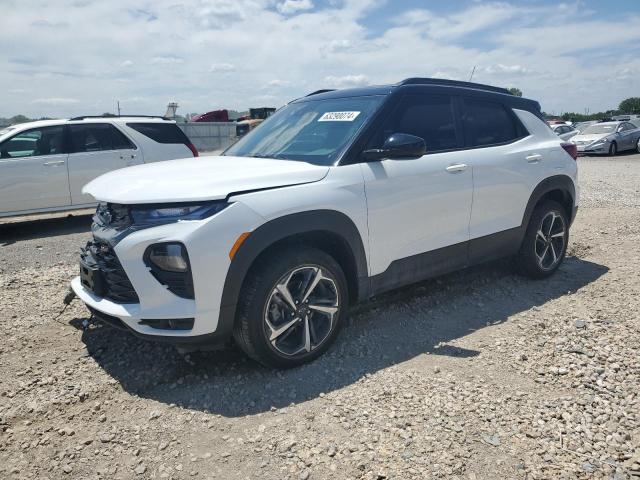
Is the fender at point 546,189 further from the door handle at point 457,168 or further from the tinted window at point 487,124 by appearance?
the door handle at point 457,168

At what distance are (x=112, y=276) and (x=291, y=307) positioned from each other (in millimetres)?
1099

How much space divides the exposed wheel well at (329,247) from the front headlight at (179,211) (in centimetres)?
44

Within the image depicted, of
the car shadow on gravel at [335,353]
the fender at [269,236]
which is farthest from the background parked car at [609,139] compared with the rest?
the fender at [269,236]

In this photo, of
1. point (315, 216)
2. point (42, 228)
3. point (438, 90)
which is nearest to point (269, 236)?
→ point (315, 216)

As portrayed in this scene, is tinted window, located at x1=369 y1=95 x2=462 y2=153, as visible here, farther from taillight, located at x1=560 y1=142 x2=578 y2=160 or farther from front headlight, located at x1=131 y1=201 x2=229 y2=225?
taillight, located at x1=560 y1=142 x2=578 y2=160

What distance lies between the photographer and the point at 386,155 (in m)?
3.47

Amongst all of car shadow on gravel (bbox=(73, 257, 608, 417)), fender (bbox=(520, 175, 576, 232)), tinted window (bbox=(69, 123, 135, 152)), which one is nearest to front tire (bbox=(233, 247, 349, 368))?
car shadow on gravel (bbox=(73, 257, 608, 417))

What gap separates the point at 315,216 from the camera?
3203mm

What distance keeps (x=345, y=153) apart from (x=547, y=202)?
8.26 ft

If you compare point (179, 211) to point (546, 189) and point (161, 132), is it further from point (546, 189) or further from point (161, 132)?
point (161, 132)

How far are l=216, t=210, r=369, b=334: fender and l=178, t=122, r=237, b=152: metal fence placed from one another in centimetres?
2387

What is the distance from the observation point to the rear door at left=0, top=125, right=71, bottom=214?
7758 mm

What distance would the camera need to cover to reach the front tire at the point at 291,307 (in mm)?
3053

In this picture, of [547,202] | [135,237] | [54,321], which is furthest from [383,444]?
[547,202]
